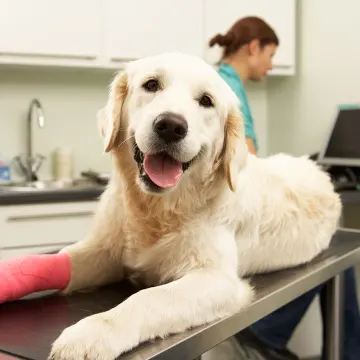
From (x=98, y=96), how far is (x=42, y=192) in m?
1.01

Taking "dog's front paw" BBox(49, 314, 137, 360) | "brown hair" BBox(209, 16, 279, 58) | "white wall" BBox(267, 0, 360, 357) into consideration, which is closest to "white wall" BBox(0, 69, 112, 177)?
"brown hair" BBox(209, 16, 279, 58)

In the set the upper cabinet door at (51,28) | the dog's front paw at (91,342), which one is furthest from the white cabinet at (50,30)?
the dog's front paw at (91,342)

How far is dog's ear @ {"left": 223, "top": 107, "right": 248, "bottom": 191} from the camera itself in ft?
3.94

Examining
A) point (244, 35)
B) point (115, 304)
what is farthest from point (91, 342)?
point (244, 35)

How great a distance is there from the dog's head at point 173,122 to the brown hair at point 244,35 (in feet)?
4.95

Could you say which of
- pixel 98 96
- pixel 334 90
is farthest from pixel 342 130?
pixel 98 96

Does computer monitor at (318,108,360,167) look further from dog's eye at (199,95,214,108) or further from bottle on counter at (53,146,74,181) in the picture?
dog's eye at (199,95,214,108)

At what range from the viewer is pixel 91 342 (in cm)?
80

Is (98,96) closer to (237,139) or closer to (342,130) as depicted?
(342,130)

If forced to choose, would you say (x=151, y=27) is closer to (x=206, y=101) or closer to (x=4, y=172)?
(x=4, y=172)

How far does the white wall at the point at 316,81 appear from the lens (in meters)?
3.06

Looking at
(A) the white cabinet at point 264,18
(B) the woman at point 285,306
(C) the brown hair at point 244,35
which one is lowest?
(B) the woman at point 285,306

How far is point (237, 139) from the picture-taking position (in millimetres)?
1238

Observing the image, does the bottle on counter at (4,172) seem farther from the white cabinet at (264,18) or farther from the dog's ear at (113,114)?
the dog's ear at (113,114)
